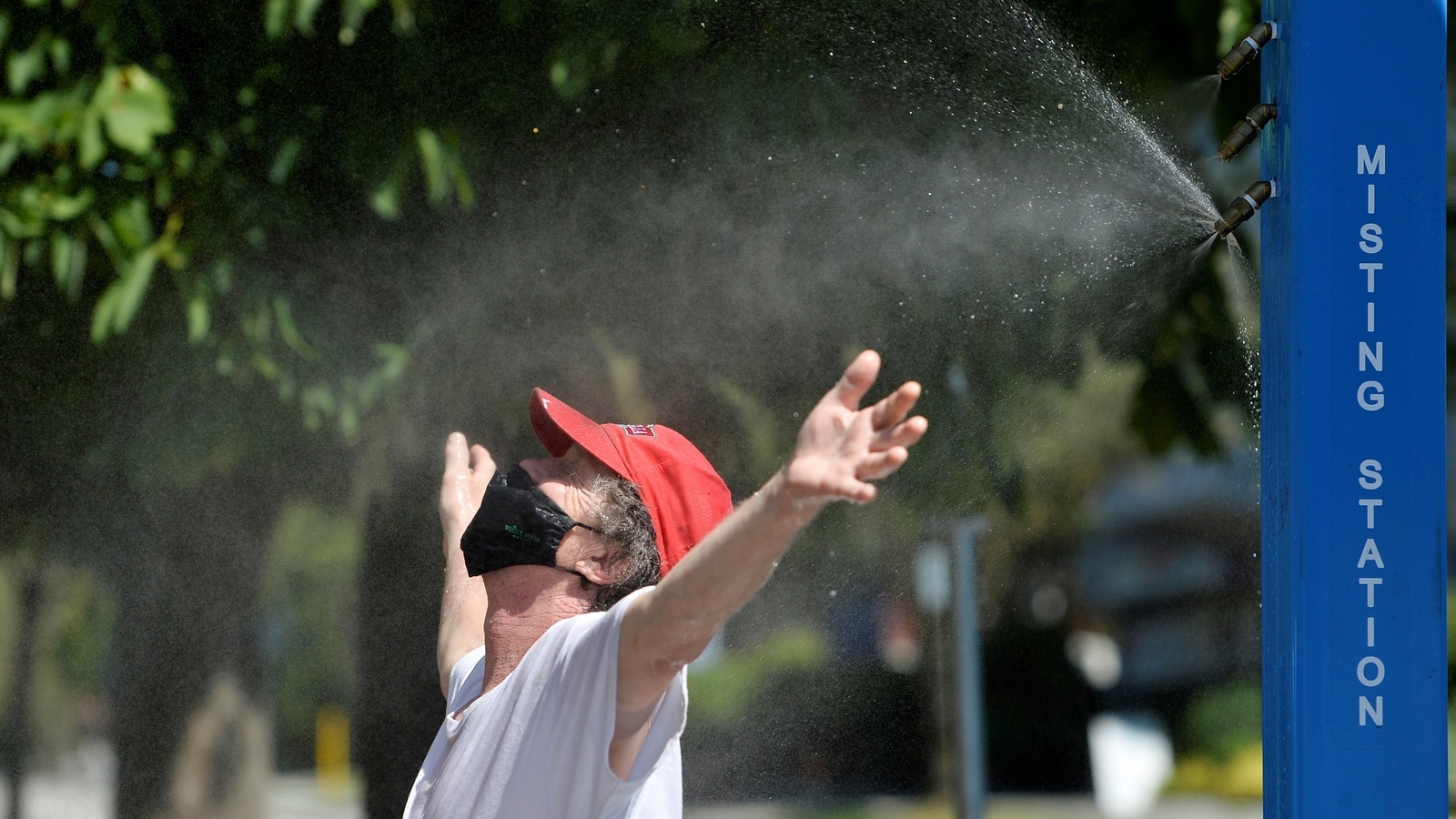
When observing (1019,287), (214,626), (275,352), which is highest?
(1019,287)

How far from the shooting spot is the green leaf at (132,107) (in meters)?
2.40

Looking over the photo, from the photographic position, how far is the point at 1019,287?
309cm

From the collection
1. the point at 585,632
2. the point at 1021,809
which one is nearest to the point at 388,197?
the point at 585,632

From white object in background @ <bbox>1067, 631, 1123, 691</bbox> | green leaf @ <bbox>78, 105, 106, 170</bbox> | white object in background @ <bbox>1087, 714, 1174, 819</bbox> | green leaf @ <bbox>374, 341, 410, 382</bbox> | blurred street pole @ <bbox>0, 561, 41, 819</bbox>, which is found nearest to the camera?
green leaf @ <bbox>78, 105, 106, 170</bbox>

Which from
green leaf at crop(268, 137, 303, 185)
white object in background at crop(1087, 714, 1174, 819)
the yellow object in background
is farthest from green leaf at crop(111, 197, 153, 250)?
white object in background at crop(1087, 714, 1174, 819)

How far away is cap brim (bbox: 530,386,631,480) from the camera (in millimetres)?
1762

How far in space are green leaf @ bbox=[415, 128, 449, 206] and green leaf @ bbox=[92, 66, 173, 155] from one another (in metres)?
0.49

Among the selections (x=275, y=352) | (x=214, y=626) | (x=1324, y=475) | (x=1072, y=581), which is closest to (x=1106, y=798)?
(x=1072, y=581)

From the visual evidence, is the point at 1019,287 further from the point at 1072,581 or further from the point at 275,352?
the point at 1072,581

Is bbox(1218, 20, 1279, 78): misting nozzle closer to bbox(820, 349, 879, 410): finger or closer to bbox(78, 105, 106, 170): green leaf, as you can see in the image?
bbox(820, 349, 879, 410): finger

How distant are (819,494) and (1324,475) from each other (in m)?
0.61

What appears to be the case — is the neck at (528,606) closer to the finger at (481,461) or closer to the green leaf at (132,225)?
the finger at (481,461)

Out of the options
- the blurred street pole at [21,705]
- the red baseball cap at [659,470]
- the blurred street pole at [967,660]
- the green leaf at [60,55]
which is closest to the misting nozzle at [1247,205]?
the red baseball cap at [659,470]

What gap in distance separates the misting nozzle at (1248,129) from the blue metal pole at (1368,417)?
0.24 ft
